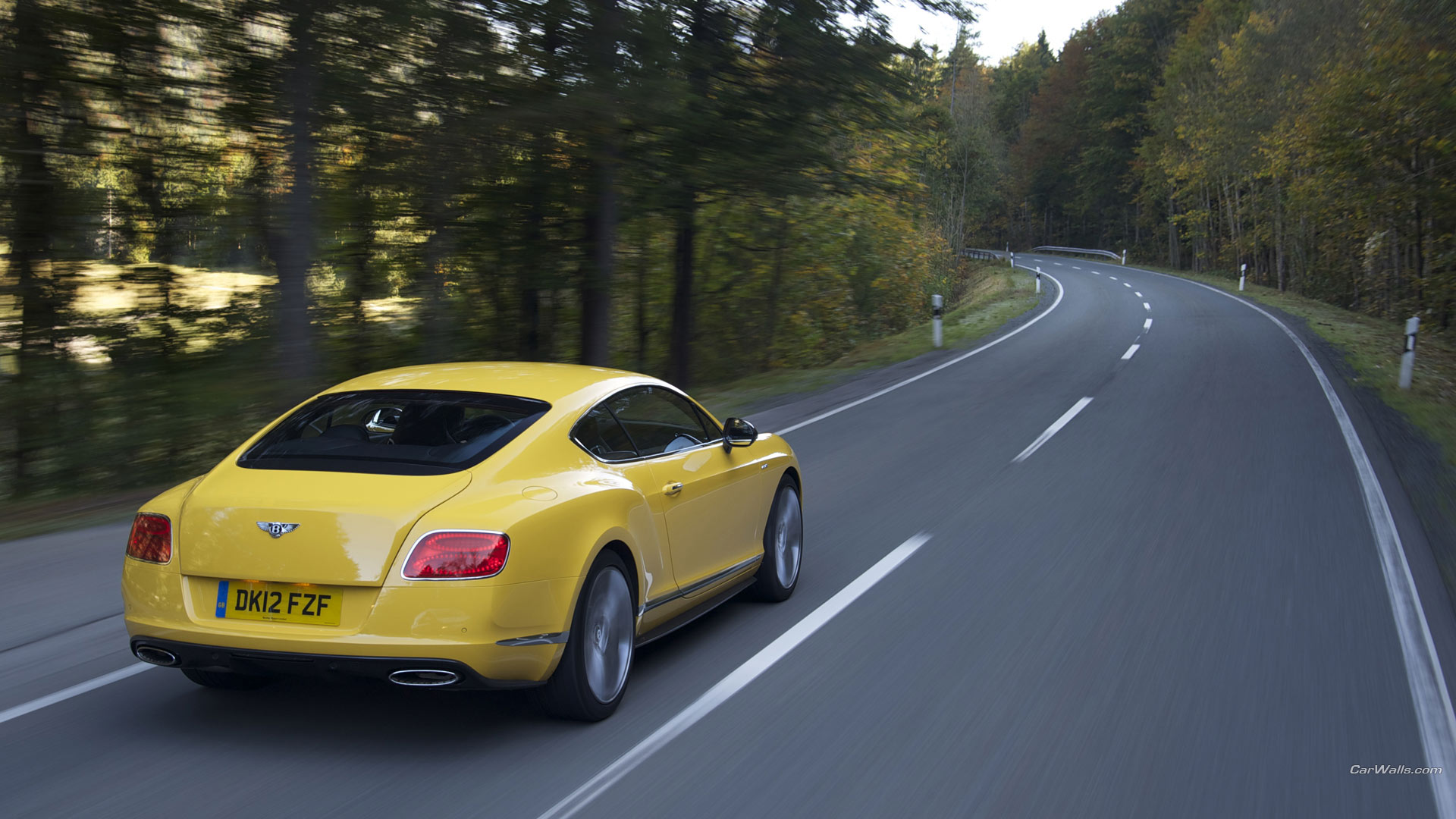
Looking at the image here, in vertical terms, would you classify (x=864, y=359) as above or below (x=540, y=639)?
below

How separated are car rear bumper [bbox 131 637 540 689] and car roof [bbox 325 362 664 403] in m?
1.34

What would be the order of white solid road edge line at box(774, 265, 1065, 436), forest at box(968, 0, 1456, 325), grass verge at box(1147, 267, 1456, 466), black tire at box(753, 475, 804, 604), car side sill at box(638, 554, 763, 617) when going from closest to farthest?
car side sill at box(638, 554, 763, 617)
black tire at box(753, 475, 804, 604)
white solid road edge line at box(774, 265, 1065, 436)
grass verge at box(1147, 267, 1456, 466)
forest at box(968, 0, 1456, 325)

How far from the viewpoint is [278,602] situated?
12.8 ft

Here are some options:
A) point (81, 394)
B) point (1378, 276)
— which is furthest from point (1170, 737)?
point (1378, 276)

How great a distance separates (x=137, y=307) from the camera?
37.6 feet

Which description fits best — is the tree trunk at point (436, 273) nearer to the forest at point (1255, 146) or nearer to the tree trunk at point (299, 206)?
the tree trunk at point (299, 206)

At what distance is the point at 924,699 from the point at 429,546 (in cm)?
217

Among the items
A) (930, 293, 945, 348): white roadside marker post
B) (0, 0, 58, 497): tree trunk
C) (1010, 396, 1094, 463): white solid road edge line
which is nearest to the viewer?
(0, 0, 58, 497): tree trunk

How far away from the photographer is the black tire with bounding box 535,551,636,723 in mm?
4215

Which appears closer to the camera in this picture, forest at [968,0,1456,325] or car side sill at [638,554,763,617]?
car side sill at [638,554,763,617]

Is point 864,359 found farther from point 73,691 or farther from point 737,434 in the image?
point 73,691

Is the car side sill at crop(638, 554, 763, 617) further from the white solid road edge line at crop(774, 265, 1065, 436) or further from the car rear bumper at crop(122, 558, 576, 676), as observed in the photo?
the white solid road edge line at crop(774, 265, 1065, 436)

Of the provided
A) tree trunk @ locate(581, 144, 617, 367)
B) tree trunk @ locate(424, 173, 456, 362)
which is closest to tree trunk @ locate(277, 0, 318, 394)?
tree trunk @ locate(424, 173, 456, 362)

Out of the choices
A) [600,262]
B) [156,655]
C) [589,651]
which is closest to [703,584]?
[589,651]
